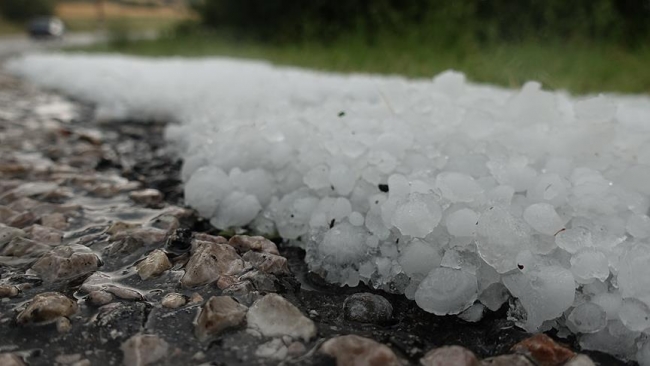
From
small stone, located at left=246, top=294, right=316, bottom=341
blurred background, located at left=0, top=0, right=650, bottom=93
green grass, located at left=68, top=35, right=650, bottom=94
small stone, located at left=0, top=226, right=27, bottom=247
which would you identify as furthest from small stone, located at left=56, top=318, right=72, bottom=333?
green grass, located at left=68, top=35, right=650, bottom=94

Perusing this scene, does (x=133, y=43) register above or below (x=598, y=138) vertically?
below

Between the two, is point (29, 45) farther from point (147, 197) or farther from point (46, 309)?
point (46, 309)

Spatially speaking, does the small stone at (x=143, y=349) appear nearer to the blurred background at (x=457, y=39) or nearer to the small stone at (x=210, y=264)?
the small stone at (x=210, y=264)

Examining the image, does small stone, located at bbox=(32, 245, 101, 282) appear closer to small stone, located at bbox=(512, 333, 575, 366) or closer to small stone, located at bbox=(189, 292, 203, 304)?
small stone, located at bbox=(189, 292, 203, 304)

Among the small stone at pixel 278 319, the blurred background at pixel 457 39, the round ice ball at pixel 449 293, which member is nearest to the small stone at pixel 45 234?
the small stone at pixel 278 319

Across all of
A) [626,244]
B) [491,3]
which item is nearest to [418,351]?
[626,244]

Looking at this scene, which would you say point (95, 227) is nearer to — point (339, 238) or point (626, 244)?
point (339, 238)

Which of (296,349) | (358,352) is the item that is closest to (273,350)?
(296,349)
